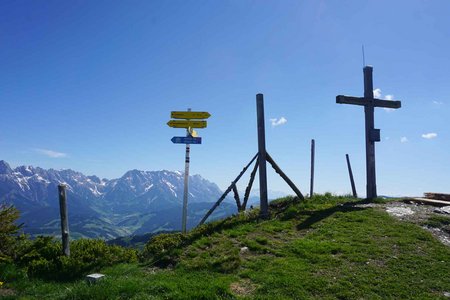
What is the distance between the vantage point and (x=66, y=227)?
12820 millimetres

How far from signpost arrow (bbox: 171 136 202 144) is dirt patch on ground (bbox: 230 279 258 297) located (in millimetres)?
8641

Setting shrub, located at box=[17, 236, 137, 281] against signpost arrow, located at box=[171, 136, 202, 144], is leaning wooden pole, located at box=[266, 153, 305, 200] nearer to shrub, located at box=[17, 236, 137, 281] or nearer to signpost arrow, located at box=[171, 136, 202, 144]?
signpost arrow, located at box=[171, 136, 202, 144]

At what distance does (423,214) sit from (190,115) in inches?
458

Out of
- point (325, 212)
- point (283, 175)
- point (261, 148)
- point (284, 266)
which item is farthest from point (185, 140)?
point (284, 266)

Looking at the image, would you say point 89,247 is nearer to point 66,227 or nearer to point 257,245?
point 66,227

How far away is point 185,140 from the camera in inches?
664

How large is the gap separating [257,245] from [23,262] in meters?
8.31

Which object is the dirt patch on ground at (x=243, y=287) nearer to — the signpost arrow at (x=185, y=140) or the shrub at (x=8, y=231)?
the shrub at (x=8, y=231)

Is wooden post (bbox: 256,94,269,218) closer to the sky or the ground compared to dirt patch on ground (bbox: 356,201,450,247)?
closer to the sky

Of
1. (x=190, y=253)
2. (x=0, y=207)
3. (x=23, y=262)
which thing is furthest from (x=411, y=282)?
(x=0, y=207)

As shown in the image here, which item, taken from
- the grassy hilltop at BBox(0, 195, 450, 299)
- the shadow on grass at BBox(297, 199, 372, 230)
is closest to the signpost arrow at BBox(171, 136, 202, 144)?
the grassy hilltop at BBox(0, 195, 450, 299)

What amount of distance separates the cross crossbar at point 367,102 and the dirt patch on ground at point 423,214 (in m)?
5.55

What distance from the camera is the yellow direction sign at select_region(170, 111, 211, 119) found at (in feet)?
56.1

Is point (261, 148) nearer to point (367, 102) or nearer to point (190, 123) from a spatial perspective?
point (190, 123)
